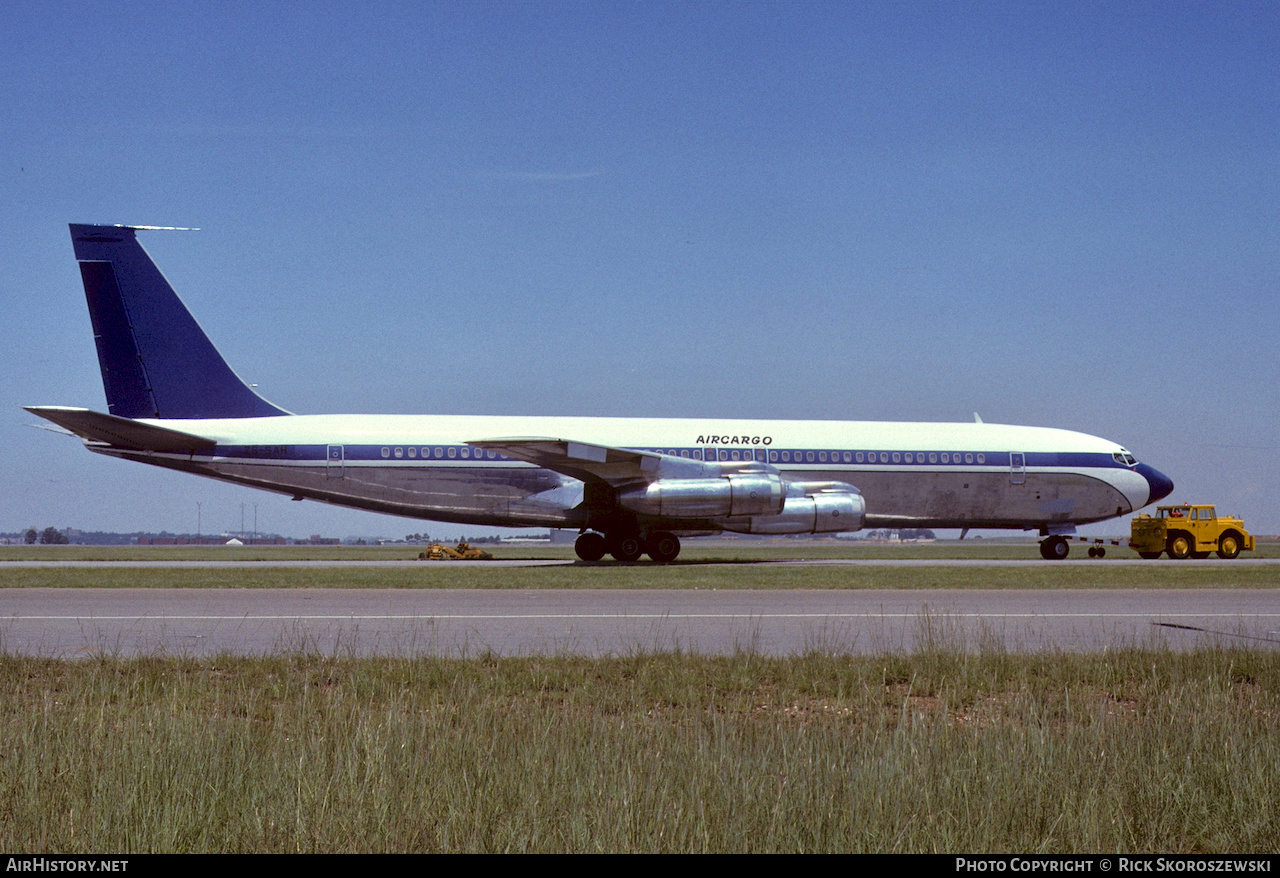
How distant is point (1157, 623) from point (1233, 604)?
13.1 ft

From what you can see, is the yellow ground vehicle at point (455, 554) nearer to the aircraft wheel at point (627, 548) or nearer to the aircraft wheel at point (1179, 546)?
the aircraft wheel at point (627, 548)

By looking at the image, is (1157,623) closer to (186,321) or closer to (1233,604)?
(1233,604)

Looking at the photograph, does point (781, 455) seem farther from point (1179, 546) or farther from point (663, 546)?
point (1179, 546)

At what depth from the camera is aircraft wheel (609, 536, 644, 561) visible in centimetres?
3052

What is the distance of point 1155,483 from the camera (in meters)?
35.2

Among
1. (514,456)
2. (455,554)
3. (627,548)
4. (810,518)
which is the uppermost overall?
(514,456)

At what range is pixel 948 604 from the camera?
1662 centimetres

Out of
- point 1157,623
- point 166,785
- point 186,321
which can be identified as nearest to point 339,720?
point 166,785

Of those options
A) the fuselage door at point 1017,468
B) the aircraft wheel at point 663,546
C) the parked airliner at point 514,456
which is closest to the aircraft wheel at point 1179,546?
the fuselage door at point 1017,468

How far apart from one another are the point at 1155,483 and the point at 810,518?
13791mm

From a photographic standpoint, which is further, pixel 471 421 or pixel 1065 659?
pixel 471 421

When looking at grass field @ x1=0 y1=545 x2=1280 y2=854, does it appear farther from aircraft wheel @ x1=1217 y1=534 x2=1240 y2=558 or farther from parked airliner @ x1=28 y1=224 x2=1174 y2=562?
aircraft wheel @ x1=1217 y1=534 x2=1240 y2=558

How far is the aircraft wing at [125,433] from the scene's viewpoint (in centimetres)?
2634

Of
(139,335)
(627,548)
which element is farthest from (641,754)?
(139,335)
